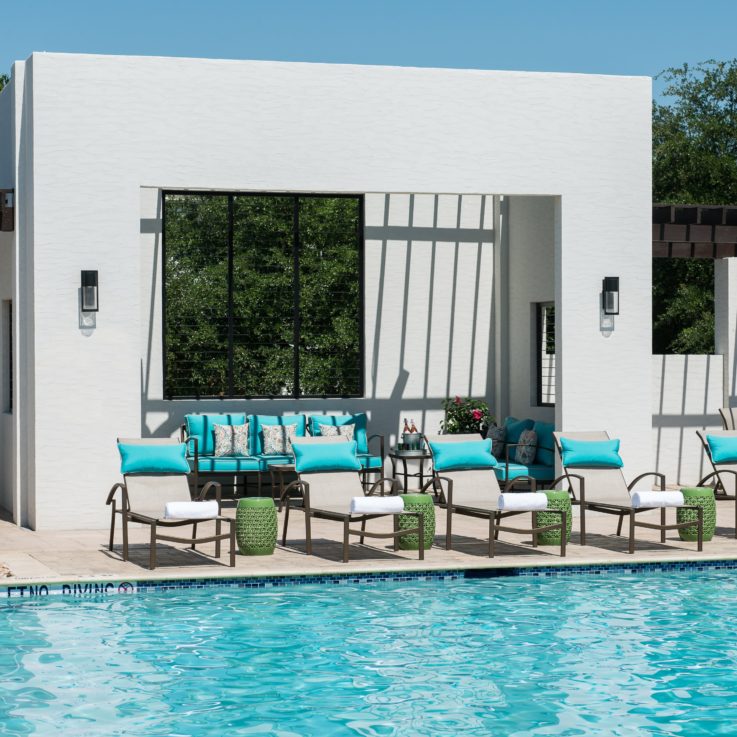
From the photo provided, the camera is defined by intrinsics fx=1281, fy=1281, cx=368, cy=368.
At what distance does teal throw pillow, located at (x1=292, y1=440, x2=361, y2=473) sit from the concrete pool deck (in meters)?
0.68

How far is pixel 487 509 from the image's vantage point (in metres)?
11.0

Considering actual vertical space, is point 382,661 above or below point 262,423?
below

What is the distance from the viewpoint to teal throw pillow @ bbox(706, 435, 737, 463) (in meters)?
13.4

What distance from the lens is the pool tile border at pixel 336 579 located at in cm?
925

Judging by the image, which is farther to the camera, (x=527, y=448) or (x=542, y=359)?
(x=542, y=359)

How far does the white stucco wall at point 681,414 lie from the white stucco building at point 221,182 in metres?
2.21

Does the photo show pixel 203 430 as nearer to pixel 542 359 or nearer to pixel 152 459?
pixel 152 459

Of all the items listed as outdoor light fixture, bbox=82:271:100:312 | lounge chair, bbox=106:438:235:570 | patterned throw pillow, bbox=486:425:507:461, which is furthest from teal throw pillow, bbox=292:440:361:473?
patterned throw pillow, bbox=486:425:507:461

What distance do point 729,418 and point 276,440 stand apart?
5533 millimetres

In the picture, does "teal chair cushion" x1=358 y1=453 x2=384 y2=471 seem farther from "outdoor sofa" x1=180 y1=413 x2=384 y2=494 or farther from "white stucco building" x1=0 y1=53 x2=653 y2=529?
"white stucco building" x1=0 y1=53 x2=653 y2=529

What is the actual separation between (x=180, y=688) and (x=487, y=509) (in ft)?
15.1

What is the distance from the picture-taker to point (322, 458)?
11.6 meters

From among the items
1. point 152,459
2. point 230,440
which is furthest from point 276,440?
point 152,459

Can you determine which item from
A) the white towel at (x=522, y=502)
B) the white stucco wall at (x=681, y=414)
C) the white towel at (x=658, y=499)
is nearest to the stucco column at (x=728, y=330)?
the white stucco wall at (x=681, y=414)
